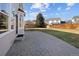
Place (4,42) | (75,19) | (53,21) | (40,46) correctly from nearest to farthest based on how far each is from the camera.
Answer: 1. (4,42)
2. (40,46)
3. (75,19)
4. (53,21)

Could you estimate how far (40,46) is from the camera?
4.96 m

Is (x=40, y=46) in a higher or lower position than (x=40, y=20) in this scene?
lower

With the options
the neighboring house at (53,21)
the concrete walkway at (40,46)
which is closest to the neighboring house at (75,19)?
the neighboring house at (53,21)

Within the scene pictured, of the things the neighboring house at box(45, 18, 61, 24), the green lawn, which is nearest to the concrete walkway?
the green lawn

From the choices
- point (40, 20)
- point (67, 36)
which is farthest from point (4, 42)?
point (67, 36)

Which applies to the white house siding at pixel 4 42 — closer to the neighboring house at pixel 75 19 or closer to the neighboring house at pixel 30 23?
the neighboring house at pixel 30 23

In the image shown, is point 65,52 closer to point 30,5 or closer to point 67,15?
point 67,15

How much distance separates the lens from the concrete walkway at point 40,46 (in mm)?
4621

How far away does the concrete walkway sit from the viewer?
4.62 metres

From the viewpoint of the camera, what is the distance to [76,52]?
465 centimetres

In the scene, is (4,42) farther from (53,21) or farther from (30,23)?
(53,21)

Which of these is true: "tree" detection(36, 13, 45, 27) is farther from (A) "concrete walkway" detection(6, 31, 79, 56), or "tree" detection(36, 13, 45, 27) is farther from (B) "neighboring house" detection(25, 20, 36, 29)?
(A) "concrete walkway" detection(6, 31, 79, 56)

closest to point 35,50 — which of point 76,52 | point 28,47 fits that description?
point 28,47

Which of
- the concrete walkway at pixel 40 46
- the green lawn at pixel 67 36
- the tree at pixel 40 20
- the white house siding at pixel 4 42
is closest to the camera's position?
the white house siding at pixel 4 42
